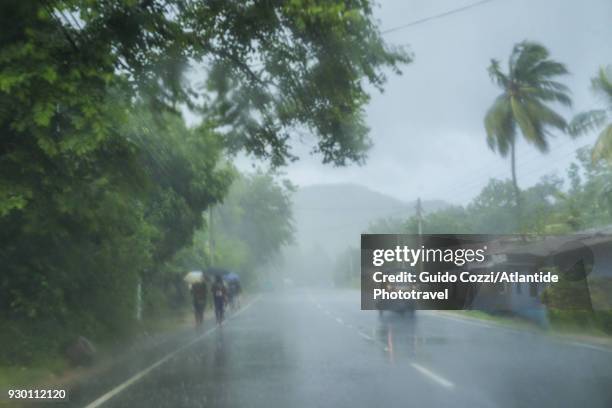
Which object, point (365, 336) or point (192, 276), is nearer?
point (365, 336)

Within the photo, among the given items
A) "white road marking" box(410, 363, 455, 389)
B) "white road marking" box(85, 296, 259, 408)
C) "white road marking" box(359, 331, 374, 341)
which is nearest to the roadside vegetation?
"white road marking" box(85, 296, 259, 408)

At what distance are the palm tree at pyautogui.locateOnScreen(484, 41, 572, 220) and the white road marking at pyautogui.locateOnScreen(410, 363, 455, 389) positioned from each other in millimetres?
22780

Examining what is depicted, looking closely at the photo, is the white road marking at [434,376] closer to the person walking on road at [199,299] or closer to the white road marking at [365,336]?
the white road marking at [365,336]

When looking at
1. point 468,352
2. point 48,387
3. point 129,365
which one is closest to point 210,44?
point 48,387

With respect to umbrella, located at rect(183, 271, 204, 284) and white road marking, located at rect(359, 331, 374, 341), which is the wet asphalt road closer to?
white road marking, located at rect(359, 331, 374, 341)

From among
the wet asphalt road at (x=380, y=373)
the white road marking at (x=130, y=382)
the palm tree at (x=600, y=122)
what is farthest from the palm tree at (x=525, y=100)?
the white road marking at (x=130, y=382)

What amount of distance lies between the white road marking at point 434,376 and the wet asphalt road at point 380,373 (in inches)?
0.7

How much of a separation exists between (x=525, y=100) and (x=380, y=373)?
84.3 feet

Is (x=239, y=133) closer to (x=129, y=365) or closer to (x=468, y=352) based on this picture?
(x=129, y=365)

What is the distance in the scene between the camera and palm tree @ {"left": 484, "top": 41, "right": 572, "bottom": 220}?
106 feet

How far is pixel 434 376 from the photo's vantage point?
10875 millimetres

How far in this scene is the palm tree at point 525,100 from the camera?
106ft

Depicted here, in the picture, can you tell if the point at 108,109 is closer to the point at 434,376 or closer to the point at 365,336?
the point at 434,376

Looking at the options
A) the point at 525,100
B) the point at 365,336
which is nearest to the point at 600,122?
the point at 525,100
